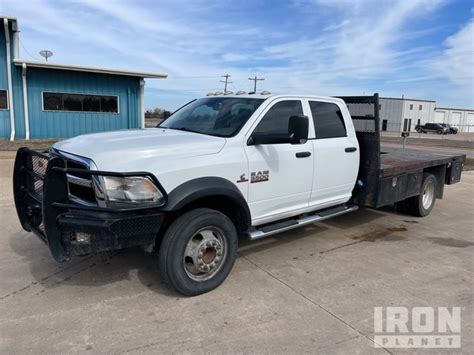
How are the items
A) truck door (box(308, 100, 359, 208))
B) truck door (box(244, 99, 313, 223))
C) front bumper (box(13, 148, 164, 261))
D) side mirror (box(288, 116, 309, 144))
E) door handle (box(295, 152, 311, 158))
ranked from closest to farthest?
front bumper (box(13, 148, 164, 261)), side mirror (box(288, 116, 309, 144)), truck door (box(244, 99, 313, 223)), door handle (box(295, 152, 311, 158)), truck door (box(308, 100, 359, 208))

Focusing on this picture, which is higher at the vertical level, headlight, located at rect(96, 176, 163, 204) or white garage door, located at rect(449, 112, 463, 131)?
white garage door, located at rect(449, 112, 463, 131)

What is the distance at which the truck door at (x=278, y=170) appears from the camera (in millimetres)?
4172

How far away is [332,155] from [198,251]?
2291 mm

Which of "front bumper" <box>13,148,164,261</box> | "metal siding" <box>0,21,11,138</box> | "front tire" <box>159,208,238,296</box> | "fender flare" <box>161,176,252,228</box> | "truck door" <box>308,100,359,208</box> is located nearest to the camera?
"front bumper" <box>13,148,164,261</box>

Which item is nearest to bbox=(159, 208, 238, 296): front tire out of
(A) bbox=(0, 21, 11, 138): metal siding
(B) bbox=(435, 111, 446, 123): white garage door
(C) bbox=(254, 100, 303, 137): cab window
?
(C) bbox=(254, 100, 303, 137): cab window

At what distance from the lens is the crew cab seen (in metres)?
3.29

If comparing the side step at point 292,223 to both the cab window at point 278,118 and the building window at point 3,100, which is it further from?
the building window at point 3,100

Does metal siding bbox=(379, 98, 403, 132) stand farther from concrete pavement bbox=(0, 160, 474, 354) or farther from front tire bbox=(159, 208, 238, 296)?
front tire bbox=(159, 208, 238, 296)

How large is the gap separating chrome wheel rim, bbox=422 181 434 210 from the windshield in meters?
4.17

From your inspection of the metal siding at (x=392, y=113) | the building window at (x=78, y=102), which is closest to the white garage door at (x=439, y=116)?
the metal siding at (x=392, y=113)

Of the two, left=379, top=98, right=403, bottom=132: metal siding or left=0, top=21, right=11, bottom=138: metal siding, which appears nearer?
left=0, top=21, right=11, bottom=138: metal siding

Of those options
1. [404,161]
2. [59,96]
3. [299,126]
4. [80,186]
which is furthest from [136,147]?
[59,96]

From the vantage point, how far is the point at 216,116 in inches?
181

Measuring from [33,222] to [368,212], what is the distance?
5.59 m
